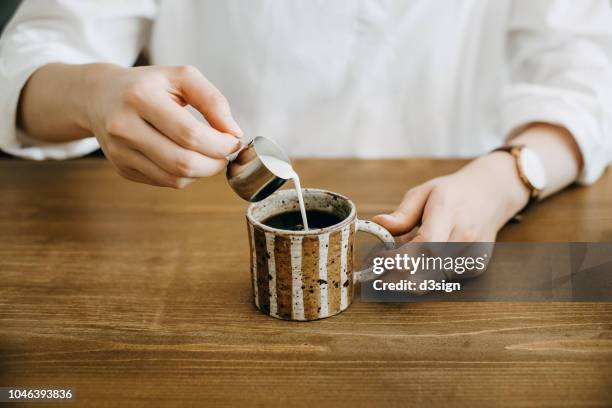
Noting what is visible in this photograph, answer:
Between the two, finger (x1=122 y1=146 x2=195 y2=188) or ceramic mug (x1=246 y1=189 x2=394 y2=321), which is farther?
finger (x1=122 y1=146 x2=195 y2=188)

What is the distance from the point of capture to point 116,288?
0.84 metres

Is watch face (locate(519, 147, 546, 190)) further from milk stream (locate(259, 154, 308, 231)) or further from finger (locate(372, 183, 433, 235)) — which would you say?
milk stream (locate(259, 154, 308, 231))

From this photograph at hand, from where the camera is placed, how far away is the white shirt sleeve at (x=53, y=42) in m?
1.11

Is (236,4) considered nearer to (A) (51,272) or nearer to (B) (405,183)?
(B) (405,183)

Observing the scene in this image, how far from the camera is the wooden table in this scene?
647 mm

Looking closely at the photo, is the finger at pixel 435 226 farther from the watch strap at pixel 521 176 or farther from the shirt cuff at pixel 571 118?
the shirt cuff at pixel 571 118

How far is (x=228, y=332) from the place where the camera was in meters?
0.74

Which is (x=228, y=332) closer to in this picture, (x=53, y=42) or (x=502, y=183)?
(x=502, y=183)

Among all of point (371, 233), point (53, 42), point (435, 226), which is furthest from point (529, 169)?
point (53, 42)

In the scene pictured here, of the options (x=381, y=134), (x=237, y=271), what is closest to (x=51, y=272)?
(x=237, y=271)

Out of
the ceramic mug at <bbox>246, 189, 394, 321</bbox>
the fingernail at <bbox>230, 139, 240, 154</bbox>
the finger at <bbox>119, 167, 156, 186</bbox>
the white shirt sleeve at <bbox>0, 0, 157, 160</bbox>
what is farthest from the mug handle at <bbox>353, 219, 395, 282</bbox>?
the white shirt sleeve at <bbox>0, 0, 157, 160</bbox>

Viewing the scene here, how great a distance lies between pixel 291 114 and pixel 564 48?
1.89 feet

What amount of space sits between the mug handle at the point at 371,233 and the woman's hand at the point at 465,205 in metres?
0.05

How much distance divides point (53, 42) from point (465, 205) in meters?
0.81
